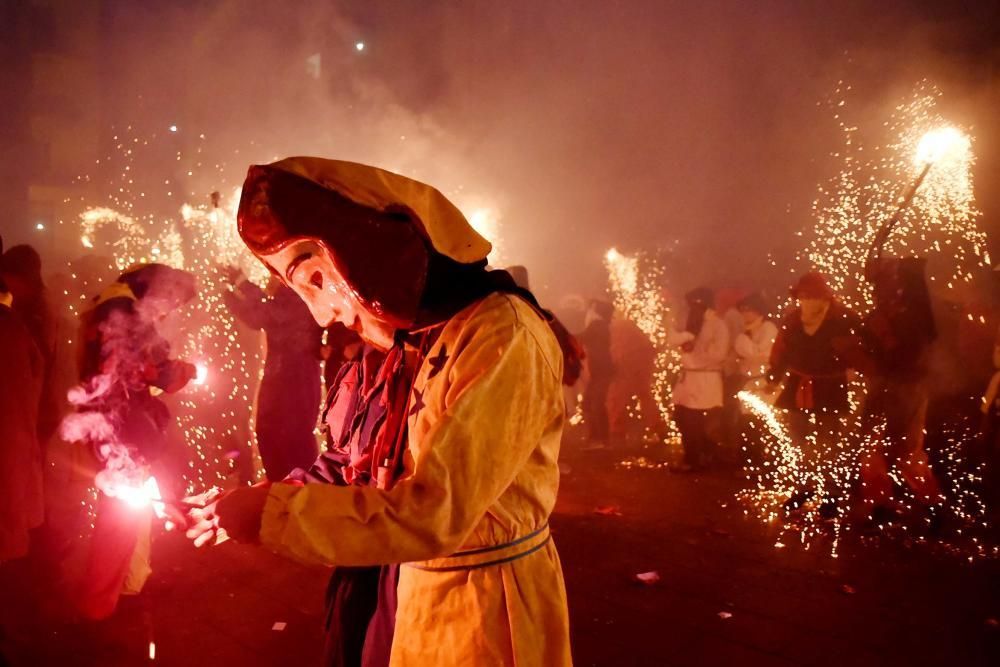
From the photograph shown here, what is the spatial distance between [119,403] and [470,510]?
358cm

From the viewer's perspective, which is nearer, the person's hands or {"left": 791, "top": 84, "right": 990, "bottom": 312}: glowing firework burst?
the person's hands

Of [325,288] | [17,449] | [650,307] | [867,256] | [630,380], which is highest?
[650,307]

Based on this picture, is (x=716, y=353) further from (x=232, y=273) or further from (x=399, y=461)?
(x=399, y=461)

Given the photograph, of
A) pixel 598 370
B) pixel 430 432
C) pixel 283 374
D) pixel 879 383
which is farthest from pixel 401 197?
pixel 598 370

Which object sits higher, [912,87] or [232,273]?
[912,87]

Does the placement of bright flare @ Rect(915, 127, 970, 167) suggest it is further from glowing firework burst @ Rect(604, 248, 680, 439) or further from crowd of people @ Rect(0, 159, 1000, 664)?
glowing firework burst @ Rect(604, 248, 680, 439)

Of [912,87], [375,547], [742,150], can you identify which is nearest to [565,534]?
[375,547]

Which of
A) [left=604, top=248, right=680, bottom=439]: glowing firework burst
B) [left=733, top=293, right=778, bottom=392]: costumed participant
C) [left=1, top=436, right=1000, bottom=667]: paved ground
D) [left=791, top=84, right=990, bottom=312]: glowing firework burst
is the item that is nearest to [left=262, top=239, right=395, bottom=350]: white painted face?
[left=1, top=436, right=1000, bottom=667]: paved ground

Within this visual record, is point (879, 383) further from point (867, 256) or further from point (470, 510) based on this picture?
point (470, 510)

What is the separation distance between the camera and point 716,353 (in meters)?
7.96

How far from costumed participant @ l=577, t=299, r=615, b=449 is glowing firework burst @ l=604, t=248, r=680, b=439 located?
4.08 feet

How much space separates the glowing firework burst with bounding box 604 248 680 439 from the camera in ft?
36.6

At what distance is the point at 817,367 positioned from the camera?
625cm

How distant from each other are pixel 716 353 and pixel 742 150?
5.87 meters
